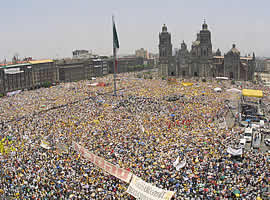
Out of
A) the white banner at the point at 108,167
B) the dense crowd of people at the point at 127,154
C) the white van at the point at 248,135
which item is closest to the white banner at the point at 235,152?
the dense crowd of people at the point at 127,154

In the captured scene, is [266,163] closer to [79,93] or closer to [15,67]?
[79,93]

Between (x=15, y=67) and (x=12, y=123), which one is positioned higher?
(x=15, y=67)

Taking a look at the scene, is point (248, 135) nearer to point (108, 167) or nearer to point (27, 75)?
point (108, 167)

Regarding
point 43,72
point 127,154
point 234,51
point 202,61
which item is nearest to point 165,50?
point 202,61

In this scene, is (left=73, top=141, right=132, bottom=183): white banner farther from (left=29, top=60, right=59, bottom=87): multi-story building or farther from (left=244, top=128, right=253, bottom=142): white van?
(left=29, top=60, right=59, bottom=87): multi-story building

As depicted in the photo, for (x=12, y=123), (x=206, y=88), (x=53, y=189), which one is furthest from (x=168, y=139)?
(x=206, y=88)

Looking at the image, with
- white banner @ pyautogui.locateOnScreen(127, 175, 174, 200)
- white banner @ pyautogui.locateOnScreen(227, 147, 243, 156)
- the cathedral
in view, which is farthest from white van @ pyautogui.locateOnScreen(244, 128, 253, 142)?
the cathedral

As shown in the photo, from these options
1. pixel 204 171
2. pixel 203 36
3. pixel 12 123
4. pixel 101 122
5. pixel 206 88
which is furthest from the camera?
pixel 203 36
